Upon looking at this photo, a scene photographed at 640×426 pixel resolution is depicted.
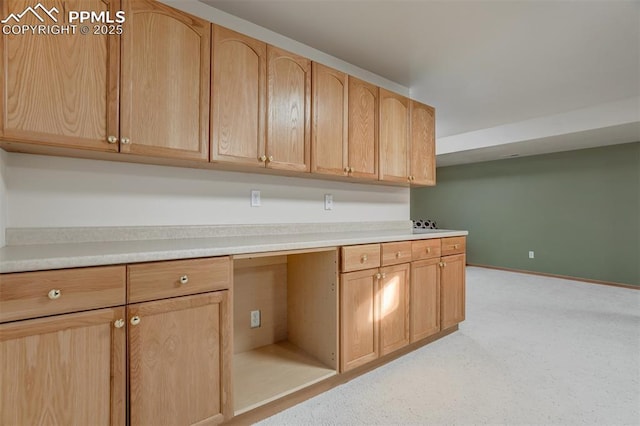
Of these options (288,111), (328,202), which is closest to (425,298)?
(328,202)

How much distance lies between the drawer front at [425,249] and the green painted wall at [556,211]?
3975mm

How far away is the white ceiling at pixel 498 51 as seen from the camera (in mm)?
2025

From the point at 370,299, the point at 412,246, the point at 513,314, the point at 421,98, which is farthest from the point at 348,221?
the point at 513,314

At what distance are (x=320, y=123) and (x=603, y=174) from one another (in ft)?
16.5

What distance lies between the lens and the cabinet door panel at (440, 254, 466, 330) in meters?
2.58

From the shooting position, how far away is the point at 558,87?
3229mm

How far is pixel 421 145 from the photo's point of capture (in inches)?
112

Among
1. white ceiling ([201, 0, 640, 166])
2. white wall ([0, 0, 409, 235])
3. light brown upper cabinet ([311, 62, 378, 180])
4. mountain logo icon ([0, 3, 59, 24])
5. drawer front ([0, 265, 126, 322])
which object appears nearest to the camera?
drawer front ([0, 265, 126, 322])

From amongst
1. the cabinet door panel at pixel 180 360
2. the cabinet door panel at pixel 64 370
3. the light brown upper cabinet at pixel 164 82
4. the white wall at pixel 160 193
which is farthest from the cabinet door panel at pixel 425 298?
the cabinet door panel at pixel 64 370

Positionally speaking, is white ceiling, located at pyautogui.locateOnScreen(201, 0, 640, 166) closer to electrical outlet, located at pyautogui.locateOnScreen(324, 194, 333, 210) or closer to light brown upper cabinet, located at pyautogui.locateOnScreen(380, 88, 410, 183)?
light brown upper cabinet, located at pyautogui.locateOnScreen(380, 88, 410, 183)

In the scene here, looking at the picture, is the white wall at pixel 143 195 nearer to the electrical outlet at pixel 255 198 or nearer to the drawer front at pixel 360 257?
the electrical outlet at pixel 255 198

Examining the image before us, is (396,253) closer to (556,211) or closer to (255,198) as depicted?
(255,198)

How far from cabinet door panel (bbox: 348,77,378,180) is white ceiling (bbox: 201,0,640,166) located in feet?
1.27

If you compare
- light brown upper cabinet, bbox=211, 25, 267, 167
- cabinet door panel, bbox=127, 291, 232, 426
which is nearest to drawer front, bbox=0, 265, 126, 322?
cabinet door panel, bbox=127, 291, 232, 426
